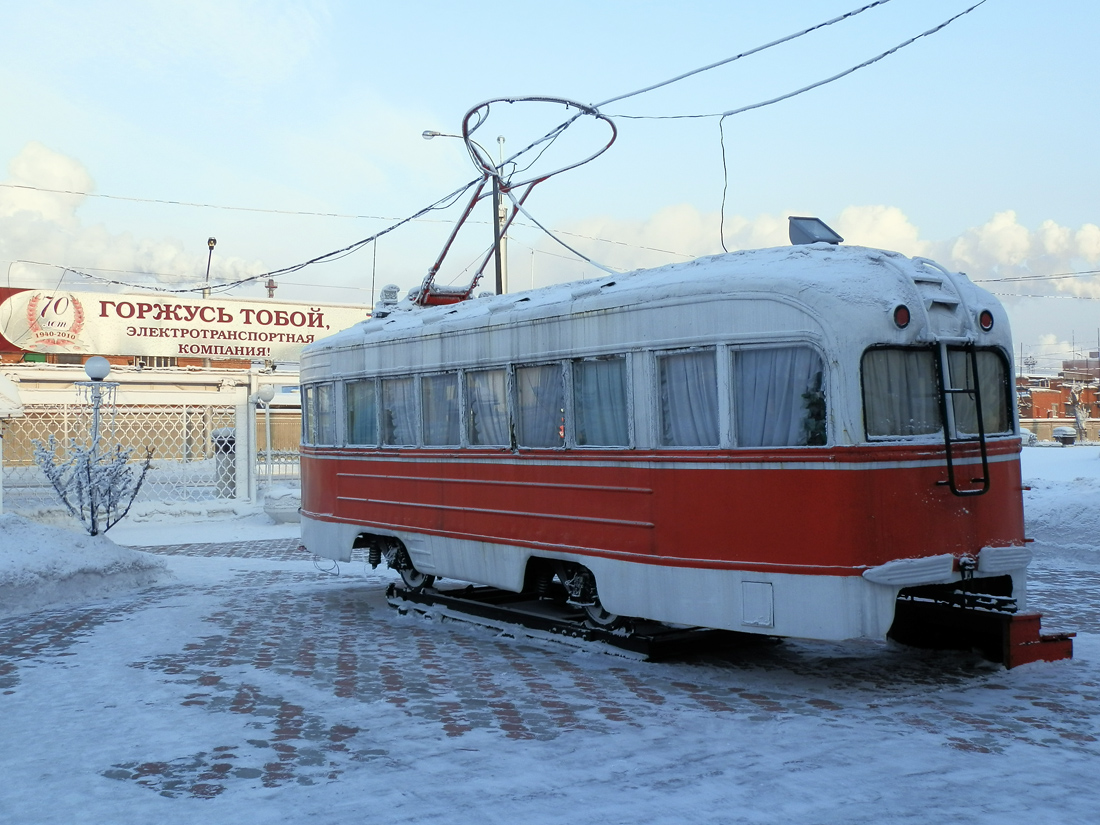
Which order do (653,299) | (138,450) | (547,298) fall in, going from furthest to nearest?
(138,450) < (547,298) < (653,299)

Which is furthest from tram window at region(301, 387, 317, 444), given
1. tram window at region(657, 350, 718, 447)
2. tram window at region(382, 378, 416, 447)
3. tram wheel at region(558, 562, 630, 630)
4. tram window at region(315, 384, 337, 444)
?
tram window at region(657, 350, 718, 447)

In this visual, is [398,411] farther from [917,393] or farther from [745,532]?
[917,393]

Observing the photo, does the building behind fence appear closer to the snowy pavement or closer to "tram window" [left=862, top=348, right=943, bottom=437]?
the snowy pavement

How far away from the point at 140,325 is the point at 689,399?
855 inches

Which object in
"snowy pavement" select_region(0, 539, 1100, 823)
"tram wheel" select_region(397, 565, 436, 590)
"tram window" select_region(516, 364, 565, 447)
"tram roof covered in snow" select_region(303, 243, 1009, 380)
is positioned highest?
"tram roof covered in snow" select_region(303, 243, 1009, 380)

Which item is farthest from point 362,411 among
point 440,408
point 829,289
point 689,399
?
point 829,289

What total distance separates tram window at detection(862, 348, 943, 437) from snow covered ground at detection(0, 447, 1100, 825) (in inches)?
66.1

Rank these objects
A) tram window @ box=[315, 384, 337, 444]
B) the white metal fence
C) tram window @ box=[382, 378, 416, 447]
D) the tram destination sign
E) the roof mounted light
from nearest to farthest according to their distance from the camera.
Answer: the roof mounted light, tram window @ box=[382, 378, 416, 447], tram window @ box=[315, 384, 337, 444], the white metal fence, the tram destination sign

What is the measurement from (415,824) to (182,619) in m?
6.45

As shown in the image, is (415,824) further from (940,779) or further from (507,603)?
(507,603)

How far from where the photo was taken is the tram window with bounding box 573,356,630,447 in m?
7.91

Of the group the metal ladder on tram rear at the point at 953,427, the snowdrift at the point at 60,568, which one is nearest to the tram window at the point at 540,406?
the metal ladder on tram rear at the point at 953,427

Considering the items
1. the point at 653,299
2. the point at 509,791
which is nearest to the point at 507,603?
the point at 653,299

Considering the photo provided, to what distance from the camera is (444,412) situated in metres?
9.80
